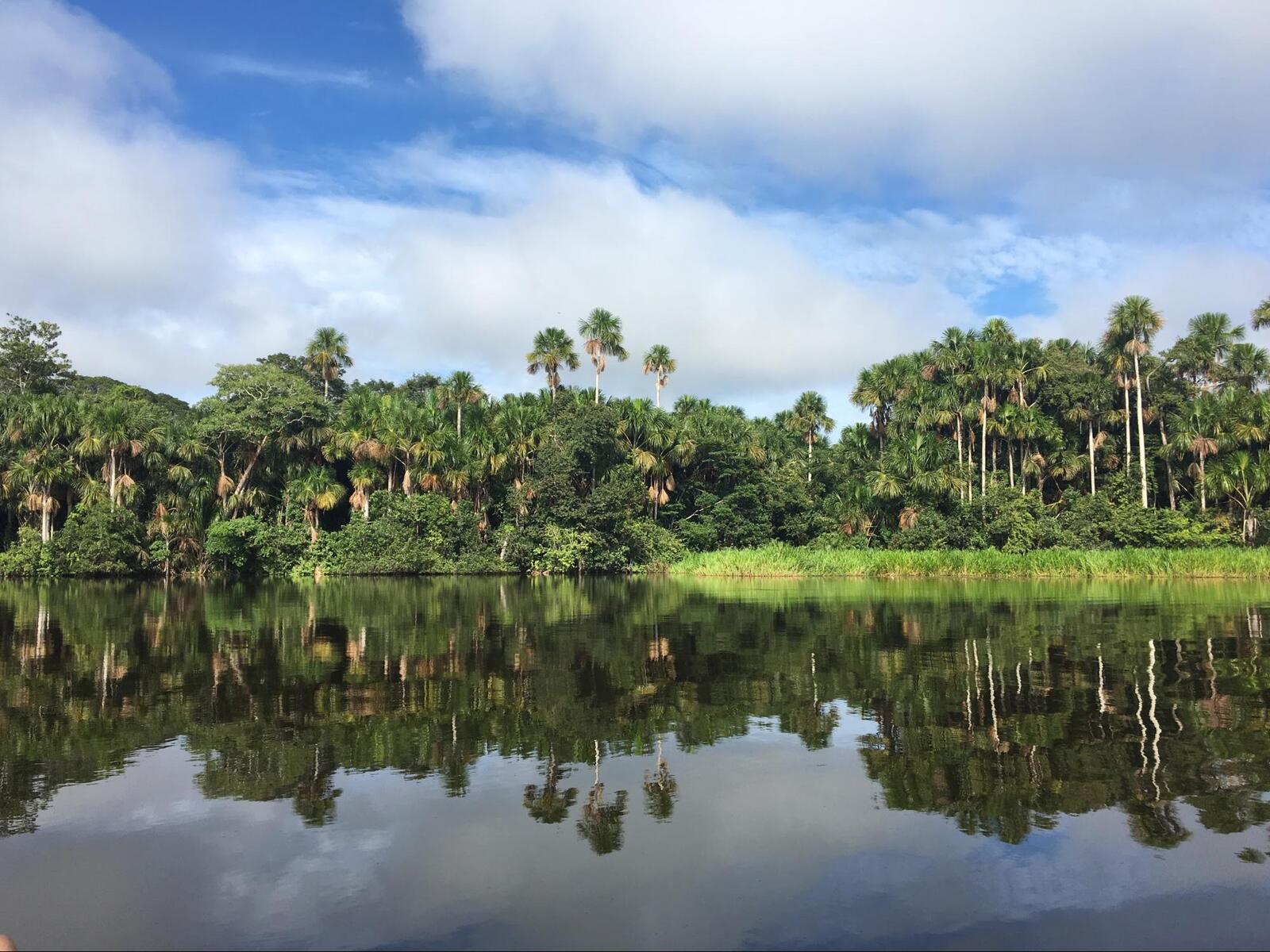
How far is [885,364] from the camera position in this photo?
60906 millimetres

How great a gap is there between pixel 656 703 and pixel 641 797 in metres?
4.23

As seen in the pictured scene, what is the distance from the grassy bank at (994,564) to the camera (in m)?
41.8

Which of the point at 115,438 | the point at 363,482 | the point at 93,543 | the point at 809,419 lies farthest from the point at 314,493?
the point at 809,419

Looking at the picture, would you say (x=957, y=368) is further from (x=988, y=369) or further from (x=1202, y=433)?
(x=1202, y=433)

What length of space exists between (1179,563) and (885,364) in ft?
78.9

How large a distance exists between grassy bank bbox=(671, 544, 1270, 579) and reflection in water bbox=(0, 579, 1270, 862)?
18.5 metres

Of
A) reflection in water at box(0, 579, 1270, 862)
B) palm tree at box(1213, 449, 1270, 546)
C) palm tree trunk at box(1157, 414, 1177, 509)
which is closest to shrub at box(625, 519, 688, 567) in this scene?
reflection in water at box(0, 579, 1270, 862)

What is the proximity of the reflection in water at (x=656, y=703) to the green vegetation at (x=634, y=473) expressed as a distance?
26462 millimetres

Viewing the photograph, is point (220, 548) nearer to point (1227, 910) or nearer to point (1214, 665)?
point (1214, 665)

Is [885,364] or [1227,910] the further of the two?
[885,364]

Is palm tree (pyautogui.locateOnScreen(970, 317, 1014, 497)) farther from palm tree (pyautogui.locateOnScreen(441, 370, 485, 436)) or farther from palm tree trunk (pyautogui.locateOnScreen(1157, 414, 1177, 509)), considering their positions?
palm tree (pyautogui.locateOnScreen(441, 370, 485, 436))

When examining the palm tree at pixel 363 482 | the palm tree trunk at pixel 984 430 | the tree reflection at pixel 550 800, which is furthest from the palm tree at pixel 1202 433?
the tree reflection at pixel 550 800

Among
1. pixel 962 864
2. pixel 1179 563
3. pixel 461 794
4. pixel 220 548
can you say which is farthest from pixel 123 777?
pixel 1179 563

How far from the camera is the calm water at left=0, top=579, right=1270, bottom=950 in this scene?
229 inches
